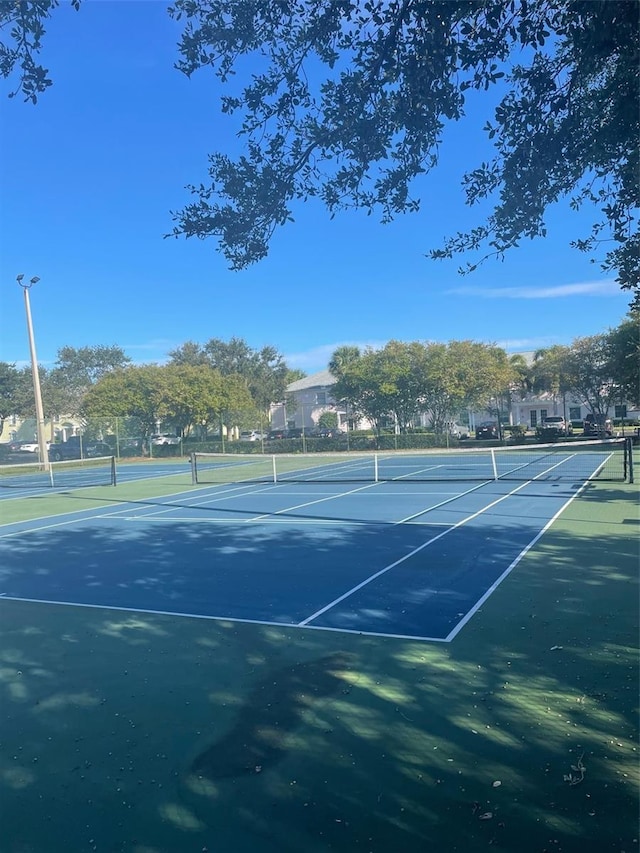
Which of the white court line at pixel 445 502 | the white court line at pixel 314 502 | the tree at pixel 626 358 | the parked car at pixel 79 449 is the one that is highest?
the tree at pixel 626 358

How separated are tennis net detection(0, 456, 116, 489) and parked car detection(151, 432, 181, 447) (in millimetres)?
7235

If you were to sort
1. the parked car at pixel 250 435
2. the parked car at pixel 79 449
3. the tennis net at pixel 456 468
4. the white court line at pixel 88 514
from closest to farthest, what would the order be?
the white court line at pixel 88 514, the tennis net at pixel 456 468, the parked car at pixel 79 449, the parked car at pixel 250 435

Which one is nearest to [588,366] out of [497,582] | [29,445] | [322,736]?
[29,445]

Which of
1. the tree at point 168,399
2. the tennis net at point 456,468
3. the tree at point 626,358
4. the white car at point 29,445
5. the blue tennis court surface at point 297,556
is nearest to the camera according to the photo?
the blue tennis court surface at point 297,556

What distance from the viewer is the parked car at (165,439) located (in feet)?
162

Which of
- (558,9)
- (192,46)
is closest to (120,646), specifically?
(192,46)

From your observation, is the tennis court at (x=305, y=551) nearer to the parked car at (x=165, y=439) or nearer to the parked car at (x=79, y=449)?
the parked car at (x=79, y=449)

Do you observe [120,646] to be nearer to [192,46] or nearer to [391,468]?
[192,46]

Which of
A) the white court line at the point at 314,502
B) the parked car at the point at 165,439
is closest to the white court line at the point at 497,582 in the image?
the white court line at the point at 314,502

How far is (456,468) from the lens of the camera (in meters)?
27.4

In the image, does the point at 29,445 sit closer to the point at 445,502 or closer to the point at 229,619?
the point at 445,502

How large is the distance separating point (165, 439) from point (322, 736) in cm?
4776

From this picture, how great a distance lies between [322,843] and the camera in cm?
314

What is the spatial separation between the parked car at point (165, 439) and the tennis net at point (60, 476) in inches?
285
